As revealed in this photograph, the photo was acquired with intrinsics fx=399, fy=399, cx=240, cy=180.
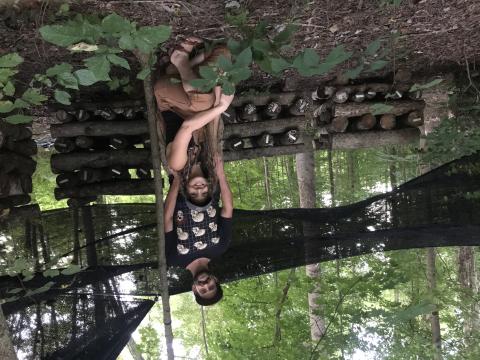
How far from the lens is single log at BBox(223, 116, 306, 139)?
4.12m

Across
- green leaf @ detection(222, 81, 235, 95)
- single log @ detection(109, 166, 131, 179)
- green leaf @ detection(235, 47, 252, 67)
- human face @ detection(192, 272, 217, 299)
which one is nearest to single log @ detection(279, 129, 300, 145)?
single log @ detection(109, 166, 131, 179)

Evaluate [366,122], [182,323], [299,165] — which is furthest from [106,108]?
[182,323]

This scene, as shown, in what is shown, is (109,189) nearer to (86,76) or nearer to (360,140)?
(86,76)

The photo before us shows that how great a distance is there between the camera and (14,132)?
3.45 metres

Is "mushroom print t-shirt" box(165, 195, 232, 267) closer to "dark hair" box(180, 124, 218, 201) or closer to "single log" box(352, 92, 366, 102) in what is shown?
"dark hair" box(180, 124, 218, 201)

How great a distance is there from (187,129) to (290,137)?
2065 mm

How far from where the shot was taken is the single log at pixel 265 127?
4125 millimetres

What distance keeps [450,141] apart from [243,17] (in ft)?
8.29

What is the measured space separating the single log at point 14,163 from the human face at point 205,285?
1.94m

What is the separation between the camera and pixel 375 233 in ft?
10.3

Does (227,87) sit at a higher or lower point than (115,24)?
lower

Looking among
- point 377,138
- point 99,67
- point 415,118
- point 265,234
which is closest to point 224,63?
point 99,67

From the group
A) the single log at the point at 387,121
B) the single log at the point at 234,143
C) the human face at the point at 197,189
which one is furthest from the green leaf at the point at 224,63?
the single log at the point at 387,121

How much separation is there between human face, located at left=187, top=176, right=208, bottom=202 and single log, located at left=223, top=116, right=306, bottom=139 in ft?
5.02
